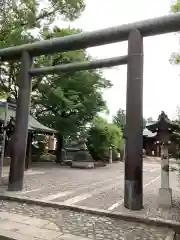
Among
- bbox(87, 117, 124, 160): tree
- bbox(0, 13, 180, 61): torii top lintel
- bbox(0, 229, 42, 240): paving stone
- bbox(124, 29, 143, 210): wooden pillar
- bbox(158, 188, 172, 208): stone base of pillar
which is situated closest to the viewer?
bbox(0, 229, 42, 240): paving stone

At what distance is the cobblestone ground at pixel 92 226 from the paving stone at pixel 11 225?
2.15 feet

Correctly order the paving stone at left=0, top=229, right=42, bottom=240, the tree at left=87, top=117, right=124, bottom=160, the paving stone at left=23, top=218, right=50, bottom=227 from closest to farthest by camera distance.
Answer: the paving stone at left=0, top=229, right=42, bottom=240
the paving stone at left=23, top=218, right=50, bottom=227
the tree at left=87, top=117, right=124, bottom=160

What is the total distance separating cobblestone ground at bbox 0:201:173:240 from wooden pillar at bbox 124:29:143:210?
1.04 metres

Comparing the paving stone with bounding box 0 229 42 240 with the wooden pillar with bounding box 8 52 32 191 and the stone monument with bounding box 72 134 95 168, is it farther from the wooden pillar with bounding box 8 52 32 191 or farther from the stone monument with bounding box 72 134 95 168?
the stone monument with bounding box 72 134 95 168

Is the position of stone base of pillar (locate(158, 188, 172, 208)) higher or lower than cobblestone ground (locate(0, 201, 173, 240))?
→ higher

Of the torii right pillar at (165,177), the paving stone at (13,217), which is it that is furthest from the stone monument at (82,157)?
the paving stone at (13,217)

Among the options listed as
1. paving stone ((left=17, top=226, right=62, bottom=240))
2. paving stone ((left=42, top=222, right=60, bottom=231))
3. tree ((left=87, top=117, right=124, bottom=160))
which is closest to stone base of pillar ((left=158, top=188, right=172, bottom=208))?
paving stone ((left=42, top=222, right=60, bottom=231))

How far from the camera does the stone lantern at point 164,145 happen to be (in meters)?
6.79

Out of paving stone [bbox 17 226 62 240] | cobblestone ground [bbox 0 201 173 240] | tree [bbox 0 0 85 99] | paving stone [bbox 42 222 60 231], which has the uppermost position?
tree [bbox 0 0 85 99]

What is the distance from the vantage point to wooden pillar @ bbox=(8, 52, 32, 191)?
7957 mm

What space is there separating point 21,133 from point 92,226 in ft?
13.9

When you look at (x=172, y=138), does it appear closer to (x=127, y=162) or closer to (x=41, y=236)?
(x=127, y=162)

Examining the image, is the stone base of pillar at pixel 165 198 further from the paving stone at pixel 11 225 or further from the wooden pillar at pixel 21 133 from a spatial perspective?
the wooden pillar at pixel 21 133

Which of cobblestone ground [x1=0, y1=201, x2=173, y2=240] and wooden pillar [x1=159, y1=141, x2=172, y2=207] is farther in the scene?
wooden pillar [x1=159, y1=141, x2=172, y2=207]
